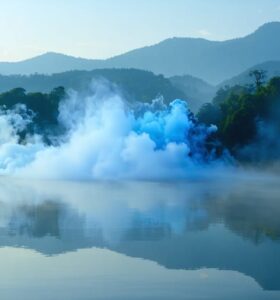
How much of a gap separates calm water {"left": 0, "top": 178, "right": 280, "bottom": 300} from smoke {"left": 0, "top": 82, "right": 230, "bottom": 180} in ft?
29.0

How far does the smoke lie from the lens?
101 feet

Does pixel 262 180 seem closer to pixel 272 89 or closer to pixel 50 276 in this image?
pixel 272 89

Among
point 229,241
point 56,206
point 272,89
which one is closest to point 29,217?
point 56,206

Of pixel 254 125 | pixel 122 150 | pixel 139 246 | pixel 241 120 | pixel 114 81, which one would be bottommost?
pixel 139 246

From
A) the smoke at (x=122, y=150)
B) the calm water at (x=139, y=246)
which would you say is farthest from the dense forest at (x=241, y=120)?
the calm water at (x=139, y=246)

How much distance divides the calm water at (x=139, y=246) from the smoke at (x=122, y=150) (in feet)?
29.0

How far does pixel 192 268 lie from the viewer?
437 inches

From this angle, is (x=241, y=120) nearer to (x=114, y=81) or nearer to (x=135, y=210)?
(x=135, y=210)

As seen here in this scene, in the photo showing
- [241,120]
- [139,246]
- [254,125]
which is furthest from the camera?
[241,120]

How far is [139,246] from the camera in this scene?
42.3 feet

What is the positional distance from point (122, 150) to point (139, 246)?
60.0 ft

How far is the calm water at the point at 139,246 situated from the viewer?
9844mm

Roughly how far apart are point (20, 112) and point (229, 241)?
112ft

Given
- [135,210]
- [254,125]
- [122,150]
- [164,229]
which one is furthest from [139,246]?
[254,125]
